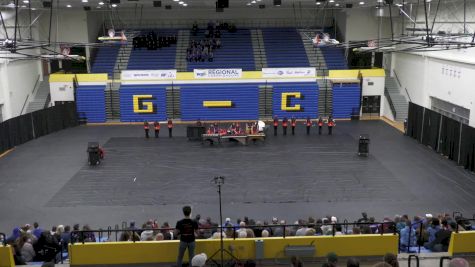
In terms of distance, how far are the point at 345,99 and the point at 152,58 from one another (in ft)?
44.6

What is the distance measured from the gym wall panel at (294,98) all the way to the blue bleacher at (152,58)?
779cm

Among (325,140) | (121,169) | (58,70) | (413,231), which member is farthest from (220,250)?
(58,70)

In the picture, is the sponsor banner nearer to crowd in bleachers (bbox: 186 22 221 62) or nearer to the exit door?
the exit door

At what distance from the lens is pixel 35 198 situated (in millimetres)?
16828

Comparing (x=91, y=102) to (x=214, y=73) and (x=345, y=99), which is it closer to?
(x=214, y=73)

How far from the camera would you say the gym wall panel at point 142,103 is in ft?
100

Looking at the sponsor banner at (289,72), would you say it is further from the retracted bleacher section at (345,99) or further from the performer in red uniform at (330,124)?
the performer in red uniform at (330,124)

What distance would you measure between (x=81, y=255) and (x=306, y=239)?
4.90 metres

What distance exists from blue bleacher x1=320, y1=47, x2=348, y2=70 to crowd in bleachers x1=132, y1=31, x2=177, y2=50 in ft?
36.5

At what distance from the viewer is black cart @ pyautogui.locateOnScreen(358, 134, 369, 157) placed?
846 inches

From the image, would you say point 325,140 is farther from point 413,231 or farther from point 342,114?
point 413,231

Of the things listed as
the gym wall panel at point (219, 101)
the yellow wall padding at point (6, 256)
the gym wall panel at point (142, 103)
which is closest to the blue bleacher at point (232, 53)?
the gym wall panel at point (219, 101)

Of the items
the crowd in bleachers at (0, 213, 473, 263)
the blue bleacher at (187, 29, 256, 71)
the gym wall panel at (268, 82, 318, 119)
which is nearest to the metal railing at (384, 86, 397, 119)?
the gym wall panel at (268, 82, 318, 119)

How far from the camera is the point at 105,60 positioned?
3419cm
